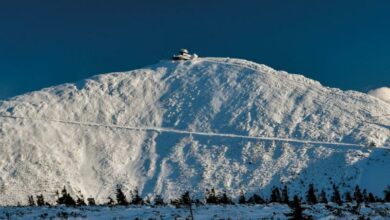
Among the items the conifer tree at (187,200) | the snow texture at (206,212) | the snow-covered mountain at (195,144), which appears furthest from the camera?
the snow-covered mountain at (195,144)

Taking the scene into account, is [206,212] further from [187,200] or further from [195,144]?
[195,144]

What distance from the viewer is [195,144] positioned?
167750mm

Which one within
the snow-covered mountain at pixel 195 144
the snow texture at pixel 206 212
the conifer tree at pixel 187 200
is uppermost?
the snow-covered mountain at pixel 195 144

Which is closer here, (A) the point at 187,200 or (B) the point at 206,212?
(B) the point at 206,212

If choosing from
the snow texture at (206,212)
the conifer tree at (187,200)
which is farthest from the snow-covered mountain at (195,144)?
the snow texture at (206,212)

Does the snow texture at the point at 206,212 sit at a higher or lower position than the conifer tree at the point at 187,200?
lower

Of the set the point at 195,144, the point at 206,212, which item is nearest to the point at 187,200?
the point at 206,212

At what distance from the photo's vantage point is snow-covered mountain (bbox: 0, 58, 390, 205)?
5655 inches

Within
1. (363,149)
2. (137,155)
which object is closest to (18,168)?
(137,155)

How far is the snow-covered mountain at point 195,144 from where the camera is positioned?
143625 millimetres

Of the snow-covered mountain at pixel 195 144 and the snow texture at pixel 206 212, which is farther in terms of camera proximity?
the snow-covered mountain at pixel 195 144

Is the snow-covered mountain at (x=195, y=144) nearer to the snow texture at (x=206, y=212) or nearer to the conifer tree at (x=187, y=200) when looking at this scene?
the conifer tree at (x=187, y=200)

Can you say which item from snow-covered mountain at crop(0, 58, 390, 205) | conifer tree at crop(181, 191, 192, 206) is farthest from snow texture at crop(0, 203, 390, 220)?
snow-covered mountain at crop(0, 58, 390, 205)

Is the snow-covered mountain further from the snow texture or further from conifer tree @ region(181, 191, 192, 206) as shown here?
the snow texture
